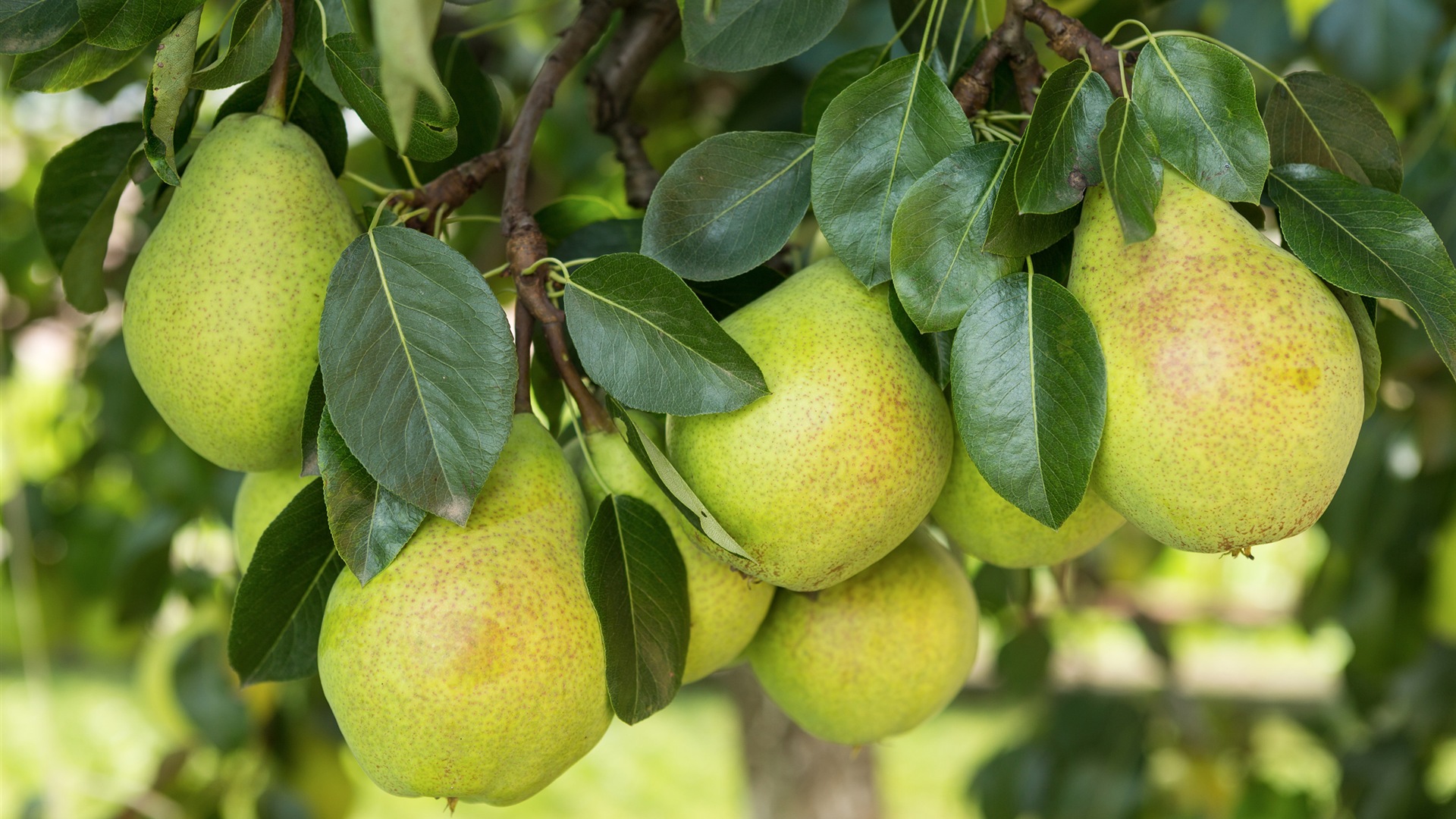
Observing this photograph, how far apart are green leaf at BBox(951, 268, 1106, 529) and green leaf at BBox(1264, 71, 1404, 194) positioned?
23 centimetres

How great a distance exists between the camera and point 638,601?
26.4 inches

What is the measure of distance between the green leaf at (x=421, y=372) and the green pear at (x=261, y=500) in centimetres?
18

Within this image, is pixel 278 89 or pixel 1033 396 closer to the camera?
pixel 1033 396

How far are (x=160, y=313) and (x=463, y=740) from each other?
1.05 ft

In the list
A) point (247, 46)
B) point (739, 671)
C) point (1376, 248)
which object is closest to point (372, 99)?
point (247, 46)

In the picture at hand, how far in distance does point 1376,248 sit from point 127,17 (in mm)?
719

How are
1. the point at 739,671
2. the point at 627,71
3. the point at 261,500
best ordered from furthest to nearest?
the point at 739,671
the point at 627,71
the point at 261,500

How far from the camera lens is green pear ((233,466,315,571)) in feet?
2.55

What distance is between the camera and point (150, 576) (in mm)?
1528

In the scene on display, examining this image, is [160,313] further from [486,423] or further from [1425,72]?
[1425,72]

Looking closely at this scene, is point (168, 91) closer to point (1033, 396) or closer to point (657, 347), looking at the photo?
point (657, 347)

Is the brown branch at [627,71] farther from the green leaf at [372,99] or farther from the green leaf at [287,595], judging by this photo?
the green leaf at [287,595]

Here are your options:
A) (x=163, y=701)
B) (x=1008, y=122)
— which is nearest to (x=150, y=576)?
(x=163, y=701)

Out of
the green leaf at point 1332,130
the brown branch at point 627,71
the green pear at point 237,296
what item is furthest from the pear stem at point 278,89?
the green leaf at point 1332,130
